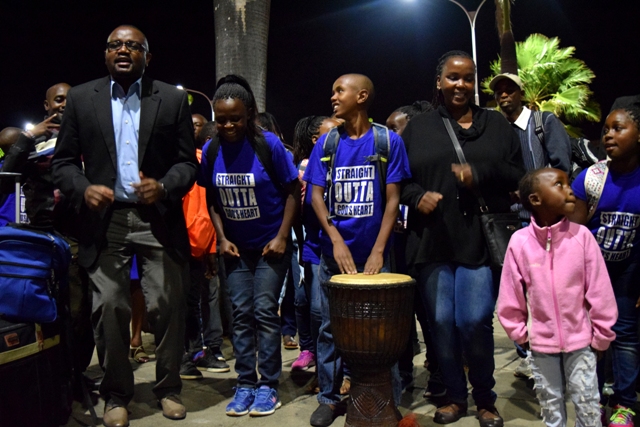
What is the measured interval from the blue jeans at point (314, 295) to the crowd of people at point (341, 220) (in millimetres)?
21

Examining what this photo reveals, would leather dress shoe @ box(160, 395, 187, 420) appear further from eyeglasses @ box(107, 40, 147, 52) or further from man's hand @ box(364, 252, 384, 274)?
eyeglasses @ box(107, 40, 147, 52)

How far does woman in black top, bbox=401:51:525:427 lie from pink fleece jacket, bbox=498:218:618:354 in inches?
14.8

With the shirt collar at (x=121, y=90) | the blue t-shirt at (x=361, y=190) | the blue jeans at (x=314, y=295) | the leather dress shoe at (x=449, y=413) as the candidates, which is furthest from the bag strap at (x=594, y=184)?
the shirt collar at (x=121, y=90)

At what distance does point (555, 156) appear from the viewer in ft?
14.8

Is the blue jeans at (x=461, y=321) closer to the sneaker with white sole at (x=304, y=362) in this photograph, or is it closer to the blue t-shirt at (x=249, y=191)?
the blue t-shirt at (x=249, y=191)

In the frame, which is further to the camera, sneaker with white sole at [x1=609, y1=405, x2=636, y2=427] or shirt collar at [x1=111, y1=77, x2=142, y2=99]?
shirt collar at [x1=111, y1=77, x2=142, y2=99]

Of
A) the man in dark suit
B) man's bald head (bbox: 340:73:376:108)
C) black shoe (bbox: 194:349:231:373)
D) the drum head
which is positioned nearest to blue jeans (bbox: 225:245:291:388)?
the man in dark suit

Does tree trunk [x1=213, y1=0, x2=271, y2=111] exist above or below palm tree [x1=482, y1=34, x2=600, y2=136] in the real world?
below

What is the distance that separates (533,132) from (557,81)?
47.8ft

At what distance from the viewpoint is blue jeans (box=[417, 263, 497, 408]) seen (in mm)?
3791

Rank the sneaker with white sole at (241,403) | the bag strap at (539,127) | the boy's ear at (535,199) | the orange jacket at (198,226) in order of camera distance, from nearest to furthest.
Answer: the boy's ear at (535,199), the sneaker with white sole at (241,403), the bag strap at (539,127), the orange jacket at (198,226)

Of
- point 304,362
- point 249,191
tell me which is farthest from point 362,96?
point 304,362

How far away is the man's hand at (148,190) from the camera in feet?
12.5

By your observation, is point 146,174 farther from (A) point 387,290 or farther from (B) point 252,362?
(A) point 387,290
